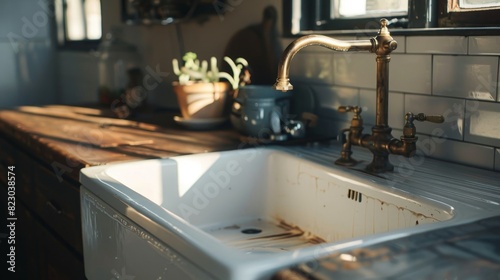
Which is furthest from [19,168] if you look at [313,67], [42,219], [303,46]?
[303,46]

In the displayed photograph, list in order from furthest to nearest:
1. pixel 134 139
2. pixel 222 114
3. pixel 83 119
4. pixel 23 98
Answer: pixel 23 98
pixel 83 119
pixel 222 114
pixel 134 139

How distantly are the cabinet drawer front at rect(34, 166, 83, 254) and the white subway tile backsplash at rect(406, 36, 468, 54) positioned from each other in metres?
0.86

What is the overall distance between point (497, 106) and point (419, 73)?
8.6 inches

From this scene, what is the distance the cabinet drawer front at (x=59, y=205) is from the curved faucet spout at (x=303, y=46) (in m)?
0.60

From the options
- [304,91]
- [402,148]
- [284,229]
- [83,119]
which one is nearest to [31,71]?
[83,119]

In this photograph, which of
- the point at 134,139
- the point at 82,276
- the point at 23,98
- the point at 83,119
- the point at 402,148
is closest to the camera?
the point at 402,148

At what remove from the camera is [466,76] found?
1.21 meters

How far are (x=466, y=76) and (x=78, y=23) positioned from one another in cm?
347

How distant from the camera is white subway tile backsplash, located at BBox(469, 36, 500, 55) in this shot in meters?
1.13

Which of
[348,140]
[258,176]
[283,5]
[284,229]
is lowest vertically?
[284,229]

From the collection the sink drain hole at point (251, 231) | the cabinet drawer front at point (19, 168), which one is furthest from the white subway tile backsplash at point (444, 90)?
the cabinet drawer front at point (19, 168)

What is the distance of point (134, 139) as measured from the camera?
1.67m

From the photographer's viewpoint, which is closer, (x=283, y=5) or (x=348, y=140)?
(x=348, y=140)

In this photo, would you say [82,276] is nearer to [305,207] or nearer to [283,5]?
[305,207]
